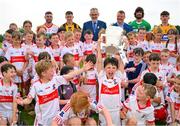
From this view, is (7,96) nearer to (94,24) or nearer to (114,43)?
(114,43)

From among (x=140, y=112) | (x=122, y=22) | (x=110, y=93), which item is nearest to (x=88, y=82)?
(x=110, y=93)

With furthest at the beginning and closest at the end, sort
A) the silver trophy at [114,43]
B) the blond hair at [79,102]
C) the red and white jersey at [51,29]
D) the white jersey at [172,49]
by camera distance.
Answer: the red and white jersey at [51,29]
the white jersey at [172,49]
the silver trophy at [114,43]
the blond hair at [79,102]

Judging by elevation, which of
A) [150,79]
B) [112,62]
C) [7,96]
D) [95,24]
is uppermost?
[95,24]

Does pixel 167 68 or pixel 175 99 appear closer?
pixel 175 99

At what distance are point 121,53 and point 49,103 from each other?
156 cm

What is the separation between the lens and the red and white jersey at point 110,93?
6547mm

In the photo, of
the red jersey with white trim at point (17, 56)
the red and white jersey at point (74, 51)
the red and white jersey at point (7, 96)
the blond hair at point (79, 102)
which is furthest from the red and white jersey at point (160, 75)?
the blond hair at point (79, 102)

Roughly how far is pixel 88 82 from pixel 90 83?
0.15ft

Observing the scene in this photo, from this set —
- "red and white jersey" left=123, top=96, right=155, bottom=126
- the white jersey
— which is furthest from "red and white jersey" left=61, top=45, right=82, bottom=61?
"red and white jersey" left=123, top=96, right=155, bottom=126

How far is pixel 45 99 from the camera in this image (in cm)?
623

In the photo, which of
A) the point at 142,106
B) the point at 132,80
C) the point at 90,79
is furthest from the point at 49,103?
the point at 132,80

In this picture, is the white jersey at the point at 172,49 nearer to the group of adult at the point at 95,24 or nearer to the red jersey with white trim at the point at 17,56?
the group of adult at the point at 95,24

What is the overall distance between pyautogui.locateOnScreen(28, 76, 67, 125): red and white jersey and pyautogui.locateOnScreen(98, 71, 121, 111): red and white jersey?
754 mm

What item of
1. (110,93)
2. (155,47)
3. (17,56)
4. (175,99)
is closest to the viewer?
(110,93)
